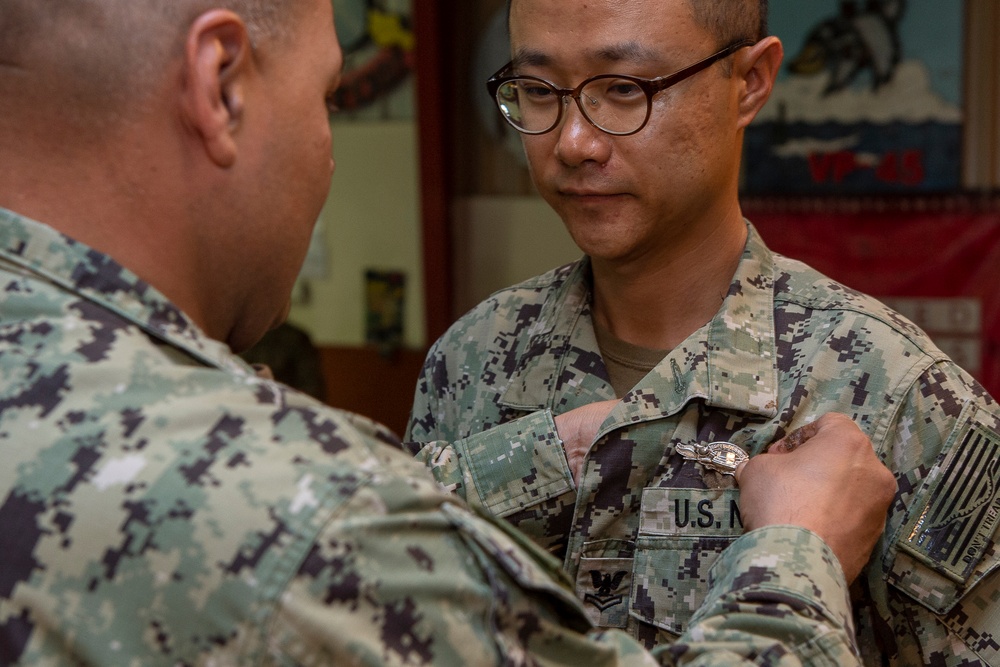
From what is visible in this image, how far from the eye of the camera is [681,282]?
5.23 feet

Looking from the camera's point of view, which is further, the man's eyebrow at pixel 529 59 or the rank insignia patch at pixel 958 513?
the man's eyebrow at pixel 529 59

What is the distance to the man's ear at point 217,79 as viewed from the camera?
0.91 m

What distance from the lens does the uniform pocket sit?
137 centimetres

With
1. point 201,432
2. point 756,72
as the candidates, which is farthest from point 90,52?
point 756,72

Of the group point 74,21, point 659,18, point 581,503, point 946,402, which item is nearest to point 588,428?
point 581,503

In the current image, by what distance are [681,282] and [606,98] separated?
0.97 ft

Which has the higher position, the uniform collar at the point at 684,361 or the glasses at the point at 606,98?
the glasses at the point at 606,98

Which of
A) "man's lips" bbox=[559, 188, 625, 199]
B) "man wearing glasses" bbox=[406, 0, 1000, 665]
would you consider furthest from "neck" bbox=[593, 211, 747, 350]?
"man's lips" bbox=[559, 188, 625, 199]

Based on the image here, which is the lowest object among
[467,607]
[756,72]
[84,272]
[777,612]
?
[777,612]

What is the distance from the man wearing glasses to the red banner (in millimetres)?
2013

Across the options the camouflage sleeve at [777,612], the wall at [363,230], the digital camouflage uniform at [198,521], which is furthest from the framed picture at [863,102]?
the digital camouflage uniform at [198,521]

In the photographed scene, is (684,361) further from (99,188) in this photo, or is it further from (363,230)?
(363,230)

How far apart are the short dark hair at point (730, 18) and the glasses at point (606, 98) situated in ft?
0.05

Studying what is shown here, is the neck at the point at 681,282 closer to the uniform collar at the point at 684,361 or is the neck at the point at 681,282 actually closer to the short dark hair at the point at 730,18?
the uniform collar at the point at 684,361
